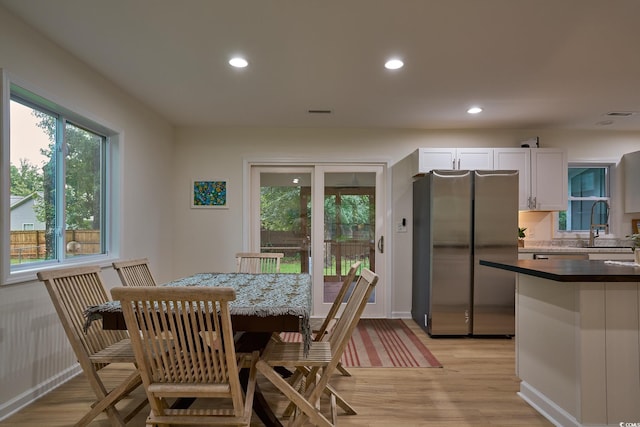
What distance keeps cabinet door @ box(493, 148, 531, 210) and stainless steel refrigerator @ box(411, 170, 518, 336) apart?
453mm

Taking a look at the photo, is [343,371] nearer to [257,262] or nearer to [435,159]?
[257,262]

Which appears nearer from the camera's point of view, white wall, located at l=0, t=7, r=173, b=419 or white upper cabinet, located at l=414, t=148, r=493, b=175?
white wall, located at l=0, t=7, r=173, b=419

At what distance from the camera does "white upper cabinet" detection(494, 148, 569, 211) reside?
13.7ft

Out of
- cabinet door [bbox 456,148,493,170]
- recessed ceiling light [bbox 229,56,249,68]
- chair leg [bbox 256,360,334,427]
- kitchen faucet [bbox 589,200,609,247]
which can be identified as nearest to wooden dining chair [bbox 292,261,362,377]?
chair leg [bbox 256,360,334,427]

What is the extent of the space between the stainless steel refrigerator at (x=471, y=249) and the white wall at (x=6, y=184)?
3027 millimetres

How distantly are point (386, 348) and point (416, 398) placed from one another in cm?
97

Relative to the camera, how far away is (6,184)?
2.14 metres

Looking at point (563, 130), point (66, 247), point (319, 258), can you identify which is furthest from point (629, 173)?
point (66, 247)

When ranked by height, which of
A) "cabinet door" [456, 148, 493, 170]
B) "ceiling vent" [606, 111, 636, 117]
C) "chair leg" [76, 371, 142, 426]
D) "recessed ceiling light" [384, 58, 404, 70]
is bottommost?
"chair leg" [76, 371, 142, 426]

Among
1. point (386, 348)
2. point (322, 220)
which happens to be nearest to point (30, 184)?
point (322, 220)

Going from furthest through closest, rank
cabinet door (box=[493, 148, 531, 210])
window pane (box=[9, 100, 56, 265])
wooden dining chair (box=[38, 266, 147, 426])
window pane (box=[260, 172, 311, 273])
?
1. window pane (box=[260, 172, 311, 273])
2. cabinet door (box=[493, 148, 531, 210])
3. window pane (box=[9, 100, 56, 265])
4. wooden dining chair (box=[38, 266, 147, 426])

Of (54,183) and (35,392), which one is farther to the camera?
(54,183)

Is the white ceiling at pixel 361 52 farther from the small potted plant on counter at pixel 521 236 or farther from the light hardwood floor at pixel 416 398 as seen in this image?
the light hardwood floor at pixel 416 398

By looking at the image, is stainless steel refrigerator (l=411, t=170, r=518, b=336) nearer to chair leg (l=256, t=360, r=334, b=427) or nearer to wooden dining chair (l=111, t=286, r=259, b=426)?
chair leg (l=256, t=360, r=334, b=427)
